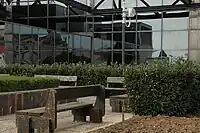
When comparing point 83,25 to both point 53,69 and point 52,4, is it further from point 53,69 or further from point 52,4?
point 53,69

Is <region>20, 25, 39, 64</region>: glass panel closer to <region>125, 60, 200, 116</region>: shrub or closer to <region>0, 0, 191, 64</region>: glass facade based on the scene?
<region>0, 0, 191, 64</region>: glass facade

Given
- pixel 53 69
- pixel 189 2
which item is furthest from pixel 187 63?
pixel 189 2

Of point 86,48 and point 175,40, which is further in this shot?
point 86,48

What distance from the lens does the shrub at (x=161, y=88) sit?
1055cm

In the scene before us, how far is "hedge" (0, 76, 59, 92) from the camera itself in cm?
1194

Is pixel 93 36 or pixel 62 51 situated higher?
pixel 93 36

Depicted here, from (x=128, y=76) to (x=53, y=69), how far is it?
31.2 feet

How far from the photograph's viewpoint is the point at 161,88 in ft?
34.7

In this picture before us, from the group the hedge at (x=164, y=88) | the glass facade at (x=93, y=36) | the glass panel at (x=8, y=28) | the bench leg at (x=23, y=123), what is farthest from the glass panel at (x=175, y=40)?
the bench leg at (x=23, y=123)

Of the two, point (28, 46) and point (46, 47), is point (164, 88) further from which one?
point (46, 47)

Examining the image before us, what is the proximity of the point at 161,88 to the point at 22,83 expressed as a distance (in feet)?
13.5

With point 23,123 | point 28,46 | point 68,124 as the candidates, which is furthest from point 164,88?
point 28,46

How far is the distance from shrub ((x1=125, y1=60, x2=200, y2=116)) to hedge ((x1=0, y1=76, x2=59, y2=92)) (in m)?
3.19

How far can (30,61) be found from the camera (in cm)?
2525
